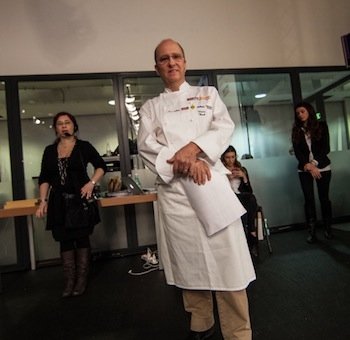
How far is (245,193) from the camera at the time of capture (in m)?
2.49

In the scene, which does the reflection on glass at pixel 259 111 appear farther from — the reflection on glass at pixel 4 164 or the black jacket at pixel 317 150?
the reflection on glass at pixel 4 164

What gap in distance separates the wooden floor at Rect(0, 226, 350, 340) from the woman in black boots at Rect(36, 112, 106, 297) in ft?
0.61

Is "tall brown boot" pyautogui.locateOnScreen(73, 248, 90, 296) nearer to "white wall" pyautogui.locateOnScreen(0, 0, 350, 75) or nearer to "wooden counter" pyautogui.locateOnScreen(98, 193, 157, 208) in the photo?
"wooden counter" pyautogui.locateOnScreen(98, 193, 157, 208)

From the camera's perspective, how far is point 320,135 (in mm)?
2848

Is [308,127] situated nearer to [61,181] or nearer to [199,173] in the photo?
[199,173]

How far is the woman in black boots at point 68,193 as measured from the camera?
2.03 metres

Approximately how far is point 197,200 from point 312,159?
220 centimetres

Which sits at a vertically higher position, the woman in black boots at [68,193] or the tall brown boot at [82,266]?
the woman in black boots at [68,193]

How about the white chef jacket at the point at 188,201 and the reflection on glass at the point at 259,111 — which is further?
the reflection on glass at the point at 259,111

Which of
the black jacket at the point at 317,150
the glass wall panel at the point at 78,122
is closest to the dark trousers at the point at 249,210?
the black jacket at the point at 317,150

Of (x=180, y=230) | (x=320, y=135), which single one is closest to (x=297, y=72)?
(x=320, y=135)

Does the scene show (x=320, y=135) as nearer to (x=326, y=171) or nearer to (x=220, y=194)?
(x=326, y=171)

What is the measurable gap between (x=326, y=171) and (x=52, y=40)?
10.1ft

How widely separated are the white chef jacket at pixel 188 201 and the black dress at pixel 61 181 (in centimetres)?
101
